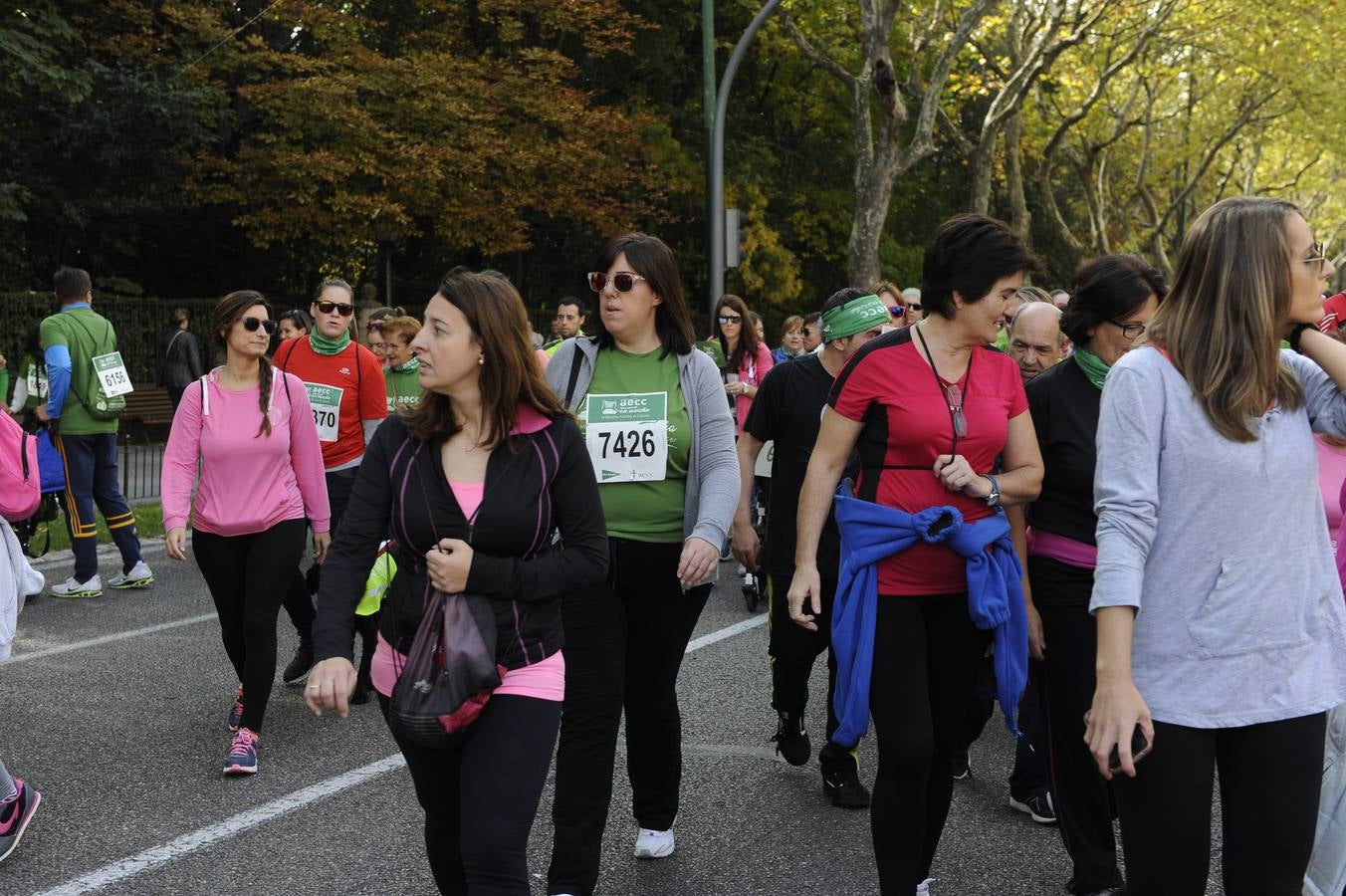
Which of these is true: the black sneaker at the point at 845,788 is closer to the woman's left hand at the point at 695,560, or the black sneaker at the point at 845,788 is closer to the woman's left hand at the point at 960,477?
the woman's left hand at the point at 695,560

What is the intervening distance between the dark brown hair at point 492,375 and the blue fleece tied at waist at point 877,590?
2.99 feet

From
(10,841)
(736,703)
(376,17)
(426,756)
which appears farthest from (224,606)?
(376,17)

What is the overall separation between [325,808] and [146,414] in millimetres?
17019

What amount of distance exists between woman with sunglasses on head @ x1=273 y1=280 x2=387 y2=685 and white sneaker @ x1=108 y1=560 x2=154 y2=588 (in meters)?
2.78

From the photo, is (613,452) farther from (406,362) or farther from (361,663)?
(406,362)

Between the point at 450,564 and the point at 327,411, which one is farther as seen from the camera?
the point at 327,411

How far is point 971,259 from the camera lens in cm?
382

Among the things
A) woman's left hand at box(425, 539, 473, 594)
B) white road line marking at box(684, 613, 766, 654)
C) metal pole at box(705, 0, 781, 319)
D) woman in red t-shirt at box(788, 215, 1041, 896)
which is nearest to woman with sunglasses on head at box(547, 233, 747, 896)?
woman in red t-shirt at box(788, 215, 1041, 896)

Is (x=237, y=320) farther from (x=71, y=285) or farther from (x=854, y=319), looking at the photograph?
(x=71, y=285)

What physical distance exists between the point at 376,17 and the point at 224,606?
773 inches

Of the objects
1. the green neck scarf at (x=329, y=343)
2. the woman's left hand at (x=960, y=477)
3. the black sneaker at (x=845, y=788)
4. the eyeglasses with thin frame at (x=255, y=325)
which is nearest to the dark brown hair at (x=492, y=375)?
the woman's left hand at (x=960, y=477)

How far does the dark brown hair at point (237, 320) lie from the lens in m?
5.77

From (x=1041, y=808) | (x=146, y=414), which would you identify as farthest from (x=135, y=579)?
(x=146, y=414)

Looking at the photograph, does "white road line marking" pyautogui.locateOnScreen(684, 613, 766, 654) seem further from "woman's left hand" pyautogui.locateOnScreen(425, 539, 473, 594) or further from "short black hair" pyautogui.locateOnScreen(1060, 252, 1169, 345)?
"woman's left hand" pyautogui.locateOnScreen(425, 539, 473, 594)
